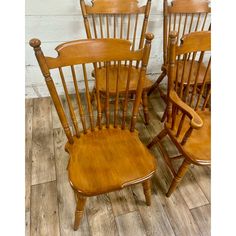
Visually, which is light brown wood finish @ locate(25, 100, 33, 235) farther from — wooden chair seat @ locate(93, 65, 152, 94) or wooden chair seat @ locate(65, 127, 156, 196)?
wooden chair seat @ locate(93, 65, 152, 94)

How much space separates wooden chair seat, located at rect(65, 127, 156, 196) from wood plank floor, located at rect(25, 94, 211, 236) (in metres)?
0.42

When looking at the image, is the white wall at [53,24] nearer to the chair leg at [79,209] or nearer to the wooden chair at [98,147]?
the wooden chair at [98,147]

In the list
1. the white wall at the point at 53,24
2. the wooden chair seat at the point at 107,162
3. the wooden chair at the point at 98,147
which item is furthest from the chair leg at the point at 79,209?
the white wall at the point at 53,24

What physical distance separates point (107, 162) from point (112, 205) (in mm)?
429

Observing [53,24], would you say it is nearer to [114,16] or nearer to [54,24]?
[54,24]

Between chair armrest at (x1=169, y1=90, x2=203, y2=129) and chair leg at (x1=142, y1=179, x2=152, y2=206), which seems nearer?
chair armrest at (x1=169, y1=90, x2=203, y2=129)

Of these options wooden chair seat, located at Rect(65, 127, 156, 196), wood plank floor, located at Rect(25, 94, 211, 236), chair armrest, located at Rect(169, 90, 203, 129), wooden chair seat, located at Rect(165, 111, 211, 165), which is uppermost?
chair armrest, located at Rect(169, 90, 203, 129)

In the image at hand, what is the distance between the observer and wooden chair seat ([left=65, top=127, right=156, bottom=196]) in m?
0.94

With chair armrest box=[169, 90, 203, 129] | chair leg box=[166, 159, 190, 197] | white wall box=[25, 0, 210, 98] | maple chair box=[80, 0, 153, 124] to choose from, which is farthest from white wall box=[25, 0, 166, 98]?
chair leg box=[166, 159, 190, 197]

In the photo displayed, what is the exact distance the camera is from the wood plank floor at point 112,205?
122 centimetres
